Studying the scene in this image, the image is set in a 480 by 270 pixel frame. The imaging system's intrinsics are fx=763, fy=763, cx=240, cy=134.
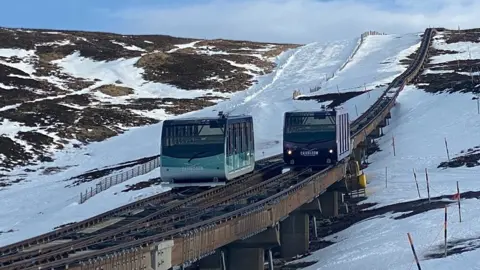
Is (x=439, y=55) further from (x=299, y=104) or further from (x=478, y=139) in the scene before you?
(x=478, y=139)

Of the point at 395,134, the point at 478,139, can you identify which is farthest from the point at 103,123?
the point at 478,139

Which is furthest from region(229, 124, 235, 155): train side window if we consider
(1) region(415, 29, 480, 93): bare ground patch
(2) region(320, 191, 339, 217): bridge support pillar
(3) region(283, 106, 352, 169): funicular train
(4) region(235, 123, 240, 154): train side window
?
(1) region(415, 29, 480, 93): bare ground patch

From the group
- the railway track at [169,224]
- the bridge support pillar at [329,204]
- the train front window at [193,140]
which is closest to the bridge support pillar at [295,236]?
the railway track at [169,224]

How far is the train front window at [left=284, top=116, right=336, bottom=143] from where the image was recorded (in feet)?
118

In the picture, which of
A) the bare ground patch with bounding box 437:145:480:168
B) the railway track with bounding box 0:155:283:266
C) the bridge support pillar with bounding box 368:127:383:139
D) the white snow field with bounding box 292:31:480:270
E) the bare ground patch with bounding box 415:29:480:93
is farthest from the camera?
the bare ground patch with bounding box 415:29:480:93

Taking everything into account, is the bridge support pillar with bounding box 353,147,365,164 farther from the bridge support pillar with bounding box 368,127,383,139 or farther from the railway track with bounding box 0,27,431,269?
the railway track with bounding box 0,27,431,269

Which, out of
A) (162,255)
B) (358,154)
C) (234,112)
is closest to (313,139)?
(358,154)

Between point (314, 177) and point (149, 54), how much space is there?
99.3 m

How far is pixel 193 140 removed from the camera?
29.7 meters

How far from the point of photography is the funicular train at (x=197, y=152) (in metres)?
29.4

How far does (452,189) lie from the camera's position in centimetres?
3444

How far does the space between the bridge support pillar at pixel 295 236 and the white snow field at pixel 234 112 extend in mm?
13507

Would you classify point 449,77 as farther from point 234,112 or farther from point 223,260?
point 223,260

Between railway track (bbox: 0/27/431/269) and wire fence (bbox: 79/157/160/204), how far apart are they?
60.2 feet
